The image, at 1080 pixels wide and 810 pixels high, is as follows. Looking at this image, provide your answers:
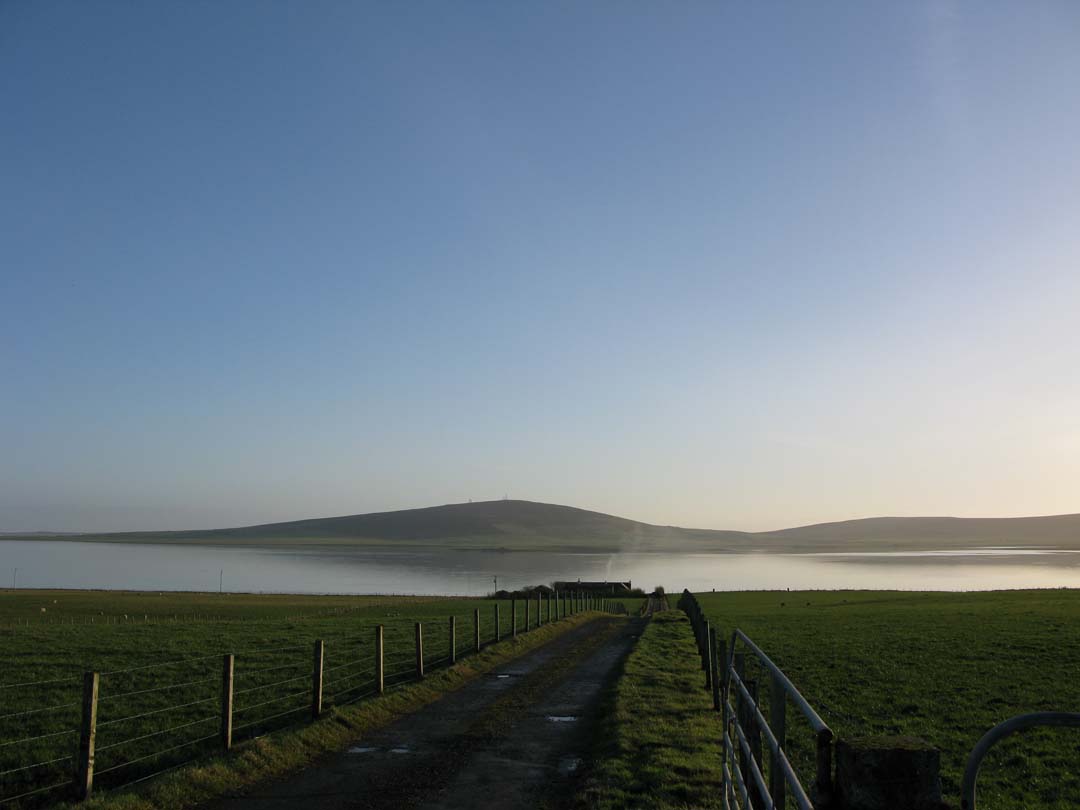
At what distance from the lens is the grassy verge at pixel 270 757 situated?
28.3ft

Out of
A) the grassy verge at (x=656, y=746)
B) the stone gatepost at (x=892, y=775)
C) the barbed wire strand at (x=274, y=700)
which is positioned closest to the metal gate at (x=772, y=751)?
the stone gatepost at (x=892, y=775)

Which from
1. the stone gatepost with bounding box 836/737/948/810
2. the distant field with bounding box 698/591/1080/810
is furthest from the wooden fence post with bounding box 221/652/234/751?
the stone gatepost with bounding box 836/737/948/810

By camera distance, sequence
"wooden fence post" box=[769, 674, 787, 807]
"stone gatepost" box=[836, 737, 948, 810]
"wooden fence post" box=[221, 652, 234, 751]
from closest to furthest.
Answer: "stone gatepost" box=[836, 737, 948, 810] → "wooden fence post" box=[769, 674, 787, 807] → "wooden fence post" box=[221, 652, 234, 751]

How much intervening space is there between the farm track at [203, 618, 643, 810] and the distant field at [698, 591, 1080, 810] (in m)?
3.63

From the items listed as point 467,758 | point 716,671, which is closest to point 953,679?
point 716,671

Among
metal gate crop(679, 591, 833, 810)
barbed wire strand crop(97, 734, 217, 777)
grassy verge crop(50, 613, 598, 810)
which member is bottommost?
barbed wire strand crop(97, 734, 217, 777)

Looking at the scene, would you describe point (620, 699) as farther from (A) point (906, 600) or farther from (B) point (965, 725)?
(A) point (906, 600)

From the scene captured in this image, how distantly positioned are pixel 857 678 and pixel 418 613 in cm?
3139

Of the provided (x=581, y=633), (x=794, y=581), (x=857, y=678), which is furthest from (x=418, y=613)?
(x=794, y=581)

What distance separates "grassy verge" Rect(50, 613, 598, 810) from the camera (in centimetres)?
862

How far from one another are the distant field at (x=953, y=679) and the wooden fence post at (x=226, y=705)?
7.67m

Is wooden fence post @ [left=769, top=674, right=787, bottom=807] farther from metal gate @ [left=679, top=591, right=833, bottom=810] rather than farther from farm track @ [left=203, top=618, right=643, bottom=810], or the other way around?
farm track @ [left=203, top=618, right=643, bottom=810]

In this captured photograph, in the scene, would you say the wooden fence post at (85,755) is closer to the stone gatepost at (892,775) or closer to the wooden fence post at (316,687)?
the wooden fence post at (316,687)

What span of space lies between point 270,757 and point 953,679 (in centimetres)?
1593
